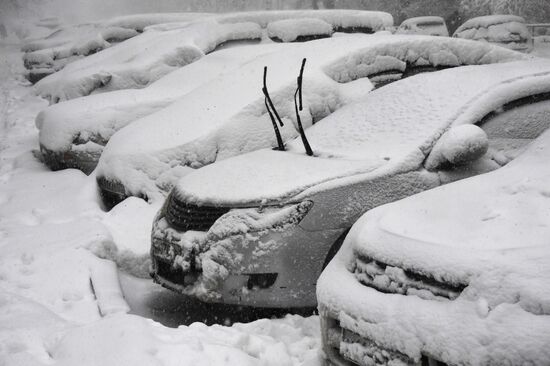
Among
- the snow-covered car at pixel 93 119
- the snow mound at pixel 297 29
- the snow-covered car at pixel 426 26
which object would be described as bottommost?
the snow-covered car at pixel 426 26

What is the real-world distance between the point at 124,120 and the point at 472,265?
210 inches

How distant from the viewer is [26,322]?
3.25 metres

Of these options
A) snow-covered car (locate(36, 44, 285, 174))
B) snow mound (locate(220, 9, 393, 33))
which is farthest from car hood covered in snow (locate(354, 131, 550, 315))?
snow mound (locate(220, 9, 393, 33))

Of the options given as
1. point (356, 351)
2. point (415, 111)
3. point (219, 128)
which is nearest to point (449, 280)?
point (356, 351)

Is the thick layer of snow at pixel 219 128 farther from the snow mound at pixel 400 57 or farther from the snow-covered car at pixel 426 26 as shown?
the snow-covered car at pixel 426 26

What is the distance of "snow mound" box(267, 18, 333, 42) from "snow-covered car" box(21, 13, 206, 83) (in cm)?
467

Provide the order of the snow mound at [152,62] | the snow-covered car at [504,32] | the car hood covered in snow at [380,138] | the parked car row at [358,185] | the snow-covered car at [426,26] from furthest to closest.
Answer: the snow-covered car at [426,26] → the snow-covered car at [504,32] → the snow mound at [152,62] → the car hood covered in snow at [380,138] → the parked car row at [358,185]

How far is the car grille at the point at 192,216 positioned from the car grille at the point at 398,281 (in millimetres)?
1290

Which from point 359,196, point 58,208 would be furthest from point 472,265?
point 58,208

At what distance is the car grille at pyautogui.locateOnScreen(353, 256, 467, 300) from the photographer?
7.03ft

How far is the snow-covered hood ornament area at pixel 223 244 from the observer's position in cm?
337

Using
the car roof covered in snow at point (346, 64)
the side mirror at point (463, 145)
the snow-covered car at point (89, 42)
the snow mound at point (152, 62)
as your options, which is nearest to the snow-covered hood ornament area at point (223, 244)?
the side mirror at point (463, 145)

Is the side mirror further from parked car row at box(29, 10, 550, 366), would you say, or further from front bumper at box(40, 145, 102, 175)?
front bumper at box(40, 145, 102, 175)

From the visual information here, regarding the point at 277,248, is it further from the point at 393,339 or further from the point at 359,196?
the point at 393,339
